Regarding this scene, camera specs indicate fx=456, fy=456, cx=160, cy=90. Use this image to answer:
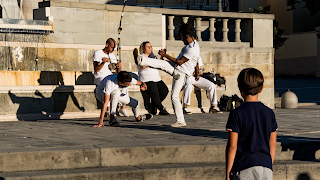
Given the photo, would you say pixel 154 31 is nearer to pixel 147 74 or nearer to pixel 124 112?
pixel 147 74

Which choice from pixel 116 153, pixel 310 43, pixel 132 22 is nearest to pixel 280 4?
pixel 310 43

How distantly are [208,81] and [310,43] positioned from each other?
31.6 metres

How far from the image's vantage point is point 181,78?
7.42 m

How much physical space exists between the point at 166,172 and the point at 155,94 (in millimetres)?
5347

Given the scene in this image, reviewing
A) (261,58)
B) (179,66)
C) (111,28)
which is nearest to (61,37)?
(111,28)

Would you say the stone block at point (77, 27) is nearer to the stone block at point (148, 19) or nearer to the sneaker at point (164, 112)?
the stone block at point (148, 19)

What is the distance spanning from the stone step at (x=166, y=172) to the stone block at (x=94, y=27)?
699 centimetres

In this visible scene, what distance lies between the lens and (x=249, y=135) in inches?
122

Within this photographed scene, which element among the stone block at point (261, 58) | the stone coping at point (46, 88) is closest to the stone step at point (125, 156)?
the stone coping at point (46, 88)

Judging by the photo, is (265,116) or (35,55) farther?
(35,55)

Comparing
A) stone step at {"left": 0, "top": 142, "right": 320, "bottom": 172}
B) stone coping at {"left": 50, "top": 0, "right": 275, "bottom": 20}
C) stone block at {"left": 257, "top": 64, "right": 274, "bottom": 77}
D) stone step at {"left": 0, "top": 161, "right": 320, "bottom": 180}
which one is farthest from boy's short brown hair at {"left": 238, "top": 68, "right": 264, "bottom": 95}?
stone block at {"left": 257, "top": 64, "right": 274, "bottom": 77}

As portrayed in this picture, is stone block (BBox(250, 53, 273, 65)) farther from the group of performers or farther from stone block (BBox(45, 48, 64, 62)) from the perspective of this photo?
stone block (BBox(45, 48, 64, 62))

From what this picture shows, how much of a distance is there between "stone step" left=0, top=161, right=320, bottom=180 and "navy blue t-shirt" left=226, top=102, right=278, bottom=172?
1907 mm

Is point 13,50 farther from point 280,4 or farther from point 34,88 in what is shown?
point 280,4
